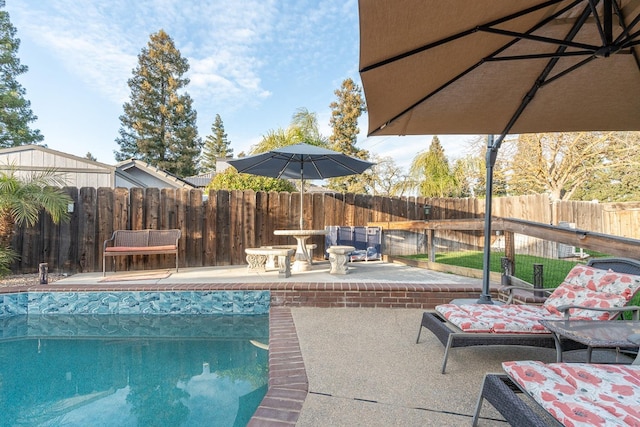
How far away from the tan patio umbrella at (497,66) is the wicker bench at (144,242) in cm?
474

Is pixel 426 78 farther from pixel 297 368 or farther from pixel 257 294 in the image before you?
pixel 257 294

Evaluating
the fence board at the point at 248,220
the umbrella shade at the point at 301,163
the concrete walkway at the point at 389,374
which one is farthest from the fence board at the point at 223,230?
the concrete walkway at the point at 389,374

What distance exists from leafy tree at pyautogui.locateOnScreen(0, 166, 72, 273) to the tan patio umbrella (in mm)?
5544

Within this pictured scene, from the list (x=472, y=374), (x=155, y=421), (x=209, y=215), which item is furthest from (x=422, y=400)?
(x=209, y=215)

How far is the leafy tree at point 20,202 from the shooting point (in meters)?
5.15

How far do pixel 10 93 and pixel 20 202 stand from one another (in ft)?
50.1

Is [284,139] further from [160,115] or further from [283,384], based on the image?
[160,115]

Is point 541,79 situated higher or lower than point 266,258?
higher

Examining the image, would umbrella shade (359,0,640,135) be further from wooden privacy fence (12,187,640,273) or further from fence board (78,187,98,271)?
Result: fence board (78,187,98,271)

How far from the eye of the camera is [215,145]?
34.0m

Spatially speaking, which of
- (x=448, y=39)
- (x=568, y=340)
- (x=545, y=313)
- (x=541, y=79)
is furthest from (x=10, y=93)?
(x=568, y=340)

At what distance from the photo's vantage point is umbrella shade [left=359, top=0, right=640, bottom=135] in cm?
172

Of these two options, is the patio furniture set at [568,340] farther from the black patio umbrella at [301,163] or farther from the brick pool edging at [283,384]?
the black patio umbrella at [301,163]

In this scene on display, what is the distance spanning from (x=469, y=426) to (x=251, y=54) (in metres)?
17.0
